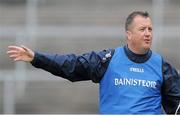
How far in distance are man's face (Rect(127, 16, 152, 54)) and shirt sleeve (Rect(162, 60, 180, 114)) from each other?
20 cm

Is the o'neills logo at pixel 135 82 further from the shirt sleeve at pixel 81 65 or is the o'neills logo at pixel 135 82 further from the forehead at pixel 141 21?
Answer: the forehead at pixel 141 21

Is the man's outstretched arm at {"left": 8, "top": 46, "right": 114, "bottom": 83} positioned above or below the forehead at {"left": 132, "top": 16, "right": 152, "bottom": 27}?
below

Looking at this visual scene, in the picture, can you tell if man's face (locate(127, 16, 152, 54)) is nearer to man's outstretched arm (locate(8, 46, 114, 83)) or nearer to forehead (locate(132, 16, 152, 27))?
forehead (locate(132, 16, 152, 27))

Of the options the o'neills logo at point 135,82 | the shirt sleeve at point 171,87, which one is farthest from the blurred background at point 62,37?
the o'neills logo at point 135,82

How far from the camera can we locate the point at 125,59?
634 cm

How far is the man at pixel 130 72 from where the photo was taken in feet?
20.3

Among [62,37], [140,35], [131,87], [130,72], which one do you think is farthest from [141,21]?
[62,37]

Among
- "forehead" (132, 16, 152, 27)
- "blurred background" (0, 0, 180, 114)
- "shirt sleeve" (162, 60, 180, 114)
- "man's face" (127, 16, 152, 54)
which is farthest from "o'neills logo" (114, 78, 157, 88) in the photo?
"blurred background" (0, 0, 180, 114)

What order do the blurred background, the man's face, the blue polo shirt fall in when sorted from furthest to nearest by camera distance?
the blurred background → the man's face → the blue polo shirt

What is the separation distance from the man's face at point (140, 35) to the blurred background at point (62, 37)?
460 cm

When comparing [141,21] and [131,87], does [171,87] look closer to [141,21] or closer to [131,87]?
[131,87]

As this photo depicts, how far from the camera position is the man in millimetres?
6176

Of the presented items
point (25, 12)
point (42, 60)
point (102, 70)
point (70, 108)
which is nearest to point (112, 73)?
point (102, 70)

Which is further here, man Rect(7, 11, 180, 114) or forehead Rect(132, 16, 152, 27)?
forehead Rect(132, 16, 152, 27)
